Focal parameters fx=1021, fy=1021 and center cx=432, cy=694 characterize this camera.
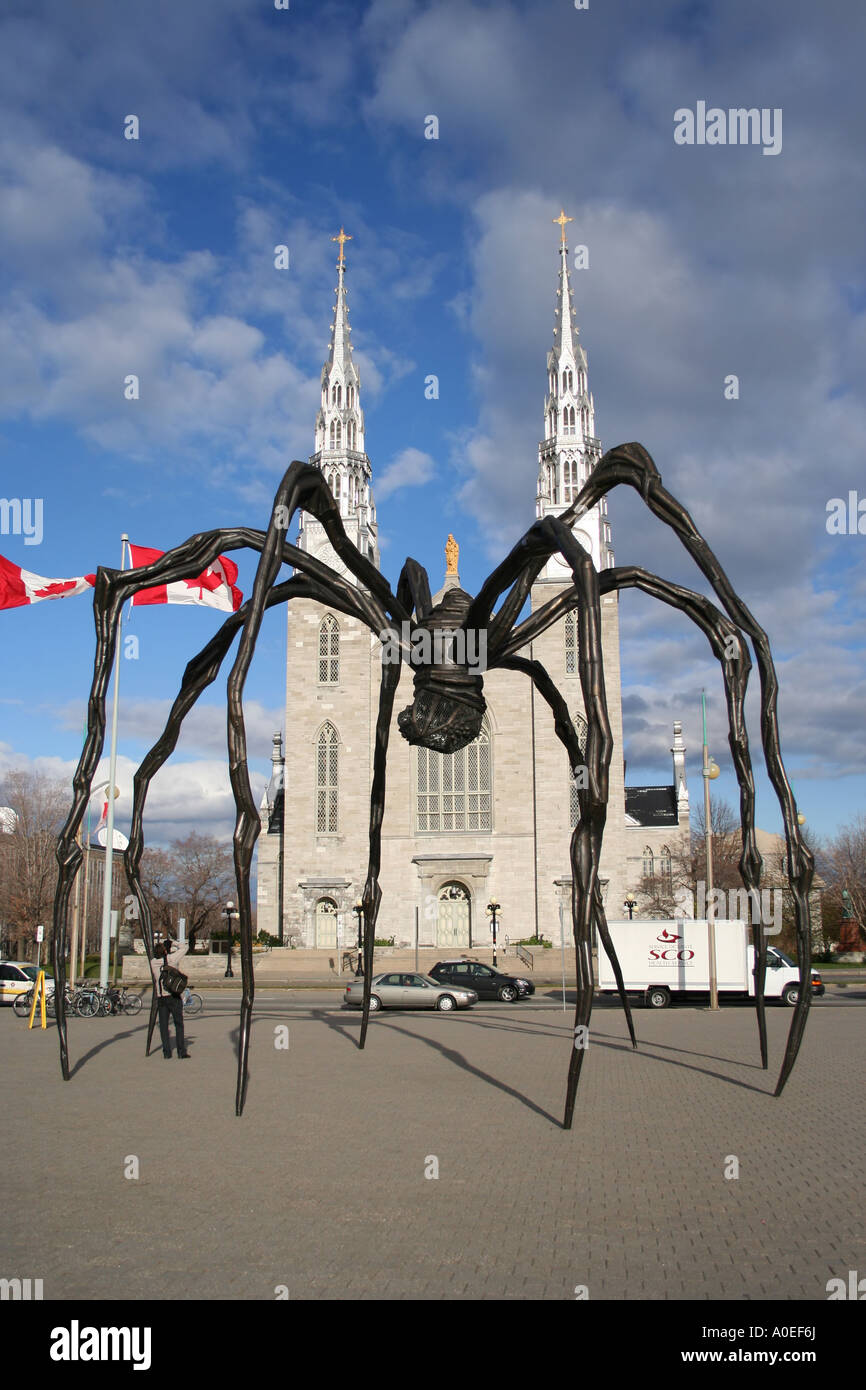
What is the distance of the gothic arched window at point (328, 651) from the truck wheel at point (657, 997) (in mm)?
30846

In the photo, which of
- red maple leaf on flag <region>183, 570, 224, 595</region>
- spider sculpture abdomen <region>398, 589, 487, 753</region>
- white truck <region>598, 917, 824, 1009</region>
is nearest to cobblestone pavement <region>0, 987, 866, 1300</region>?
spider sculpture abdomen <region>398, 589, 487, 753</region>

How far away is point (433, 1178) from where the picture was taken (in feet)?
23.5

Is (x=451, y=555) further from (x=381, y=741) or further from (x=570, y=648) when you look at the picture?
(x=381, y=741)

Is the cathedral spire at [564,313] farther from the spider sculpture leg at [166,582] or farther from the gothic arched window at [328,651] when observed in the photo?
the spider sculpture leg at [166,582]

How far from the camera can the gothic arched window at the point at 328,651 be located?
183 ft

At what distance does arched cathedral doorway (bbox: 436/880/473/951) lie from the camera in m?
53.6

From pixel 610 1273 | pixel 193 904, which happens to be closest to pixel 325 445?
pixel 193 904

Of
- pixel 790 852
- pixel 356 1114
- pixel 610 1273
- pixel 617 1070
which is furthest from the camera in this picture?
pixel 617 1070

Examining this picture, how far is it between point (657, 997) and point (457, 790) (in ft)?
90.3

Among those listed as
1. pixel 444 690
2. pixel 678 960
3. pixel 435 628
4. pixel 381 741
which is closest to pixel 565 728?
pixel 381 741

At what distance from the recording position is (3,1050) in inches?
622

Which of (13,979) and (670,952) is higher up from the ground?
(670,952)

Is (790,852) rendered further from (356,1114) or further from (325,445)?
(325,445)
